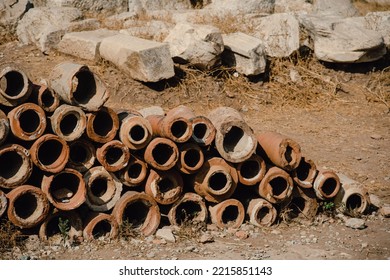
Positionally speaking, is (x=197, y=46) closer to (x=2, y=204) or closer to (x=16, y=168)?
(x=16, y=168)

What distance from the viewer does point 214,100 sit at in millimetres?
7883

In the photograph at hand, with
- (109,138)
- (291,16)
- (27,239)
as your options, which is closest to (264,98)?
→ (291,16)

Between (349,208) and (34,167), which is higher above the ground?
(34,167)

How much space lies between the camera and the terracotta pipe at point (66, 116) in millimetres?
4473

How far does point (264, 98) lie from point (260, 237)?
3.64 m

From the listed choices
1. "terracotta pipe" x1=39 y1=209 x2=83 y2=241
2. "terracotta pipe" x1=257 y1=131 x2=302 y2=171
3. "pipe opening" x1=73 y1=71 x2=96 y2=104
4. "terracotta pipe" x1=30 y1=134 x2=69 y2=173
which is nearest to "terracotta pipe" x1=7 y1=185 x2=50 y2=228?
"terracotta pipe" x1=39 y1=209 x2=83 y2=241

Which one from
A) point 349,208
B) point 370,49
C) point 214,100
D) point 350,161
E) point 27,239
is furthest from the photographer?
point 370,49

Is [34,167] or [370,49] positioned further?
[370,49]

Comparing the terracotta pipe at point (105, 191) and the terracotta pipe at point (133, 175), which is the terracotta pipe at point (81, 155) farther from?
the terracotta pipe at point (133, 175)

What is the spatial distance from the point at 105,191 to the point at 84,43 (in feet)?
12.6

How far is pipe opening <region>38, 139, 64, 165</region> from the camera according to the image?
15.0 feet

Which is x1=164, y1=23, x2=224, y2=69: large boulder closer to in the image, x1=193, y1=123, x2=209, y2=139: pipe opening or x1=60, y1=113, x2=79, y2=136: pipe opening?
x1=193, y1=123, x2=209, y2=139: pipe opening

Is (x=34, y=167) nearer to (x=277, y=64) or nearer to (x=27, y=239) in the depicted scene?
(x=27, y=239)

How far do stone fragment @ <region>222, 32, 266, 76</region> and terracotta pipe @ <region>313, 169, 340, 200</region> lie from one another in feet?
10.8
